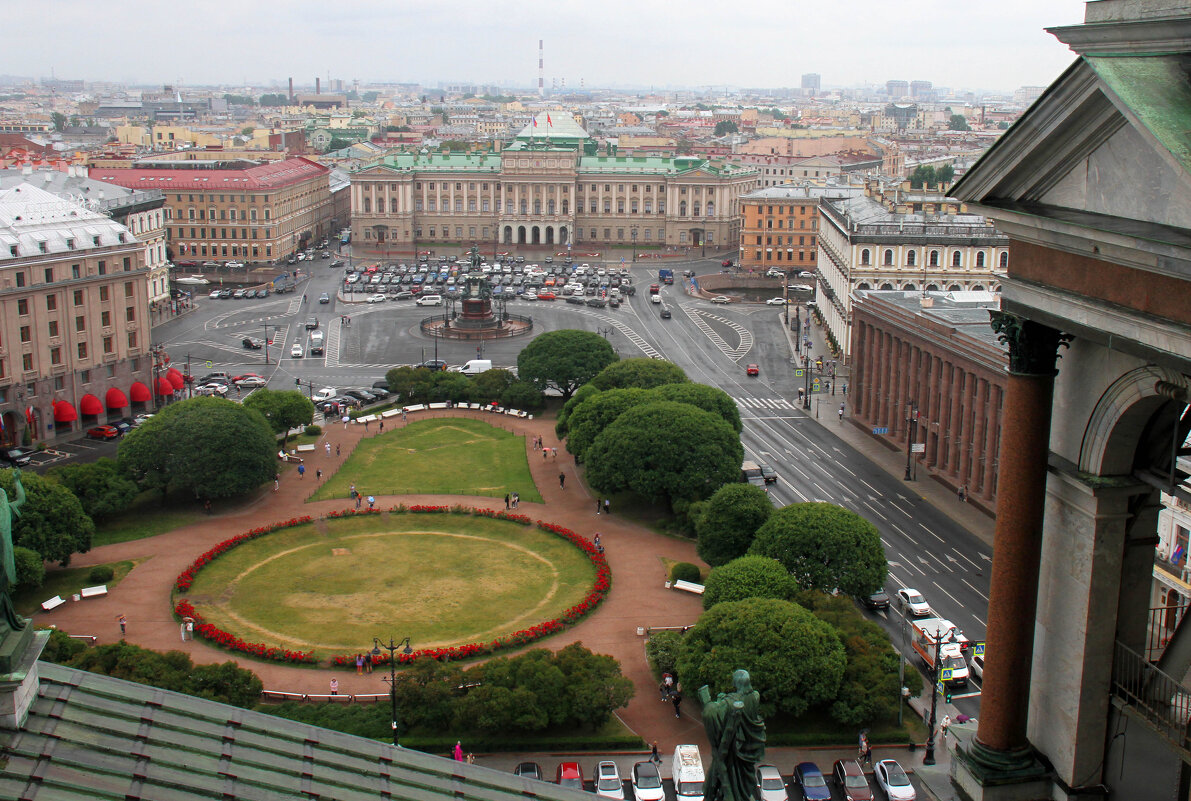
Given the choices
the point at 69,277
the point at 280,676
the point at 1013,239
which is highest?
the point at 1013,239

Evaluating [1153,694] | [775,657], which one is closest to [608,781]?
[775,657]

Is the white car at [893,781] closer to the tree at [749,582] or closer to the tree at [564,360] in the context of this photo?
the tree at [749,582]

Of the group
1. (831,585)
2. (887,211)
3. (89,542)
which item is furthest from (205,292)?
(831,585)

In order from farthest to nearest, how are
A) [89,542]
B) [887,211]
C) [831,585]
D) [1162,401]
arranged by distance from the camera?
[887,211] → [89,542] → [831,585] → [1162,401]

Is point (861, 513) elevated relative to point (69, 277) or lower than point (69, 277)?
lower

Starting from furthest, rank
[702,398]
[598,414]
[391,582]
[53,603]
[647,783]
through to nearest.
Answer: [702,398], [598,414], [391,582], [53,603], [647,783]

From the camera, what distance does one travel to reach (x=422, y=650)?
57.6 m

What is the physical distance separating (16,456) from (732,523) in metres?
52.2

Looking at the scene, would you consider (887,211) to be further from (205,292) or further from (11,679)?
(11,679)

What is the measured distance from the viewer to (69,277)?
96.1 metres

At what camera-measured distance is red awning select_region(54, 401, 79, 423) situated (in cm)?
9444

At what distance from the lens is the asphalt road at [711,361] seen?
69.9m

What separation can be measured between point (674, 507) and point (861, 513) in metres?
12.3

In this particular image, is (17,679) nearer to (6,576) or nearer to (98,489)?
(6,576)
